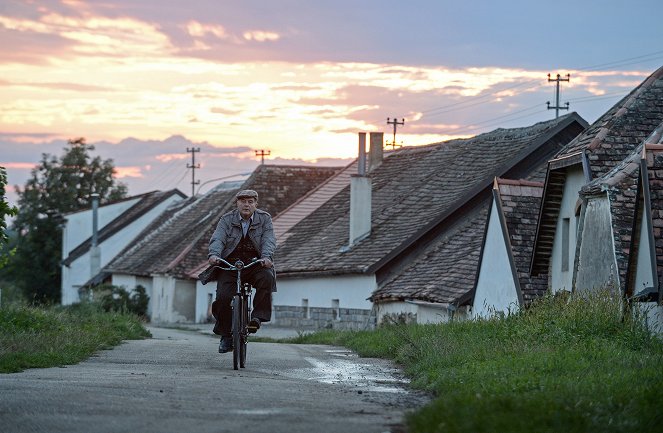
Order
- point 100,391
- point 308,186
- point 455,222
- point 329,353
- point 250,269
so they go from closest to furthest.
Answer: point 100,391
point 250,269
point 329,353
point 455,222
point 308,186

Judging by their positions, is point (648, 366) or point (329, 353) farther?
point (329, 353)

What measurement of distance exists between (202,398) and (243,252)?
183 inches

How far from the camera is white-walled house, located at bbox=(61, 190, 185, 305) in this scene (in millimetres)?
77000

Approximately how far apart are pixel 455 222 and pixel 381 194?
297 inches

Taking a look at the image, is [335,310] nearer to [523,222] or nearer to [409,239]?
[409,239]

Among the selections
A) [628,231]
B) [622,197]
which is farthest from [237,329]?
[622,197]

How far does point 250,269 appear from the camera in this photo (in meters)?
14.4

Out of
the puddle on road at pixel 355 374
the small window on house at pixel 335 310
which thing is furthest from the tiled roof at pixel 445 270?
the puddle on road at pixel 355 374

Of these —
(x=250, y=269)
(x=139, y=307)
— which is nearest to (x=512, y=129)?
(x=139, y=307)

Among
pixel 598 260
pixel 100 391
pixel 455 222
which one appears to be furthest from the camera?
pixel 455 222

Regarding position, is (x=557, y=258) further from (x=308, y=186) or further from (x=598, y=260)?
(x=308, y=186)

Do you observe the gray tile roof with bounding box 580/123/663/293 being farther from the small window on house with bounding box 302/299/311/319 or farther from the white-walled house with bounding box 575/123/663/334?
the small window on house with bounding box 302/299/311/319

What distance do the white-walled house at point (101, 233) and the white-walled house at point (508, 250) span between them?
4816 cm

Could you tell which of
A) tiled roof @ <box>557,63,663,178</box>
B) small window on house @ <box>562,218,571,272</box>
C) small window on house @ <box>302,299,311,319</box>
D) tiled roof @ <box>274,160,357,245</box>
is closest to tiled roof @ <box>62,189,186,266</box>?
tiled roof @ <box>274,160,357,245</box>
